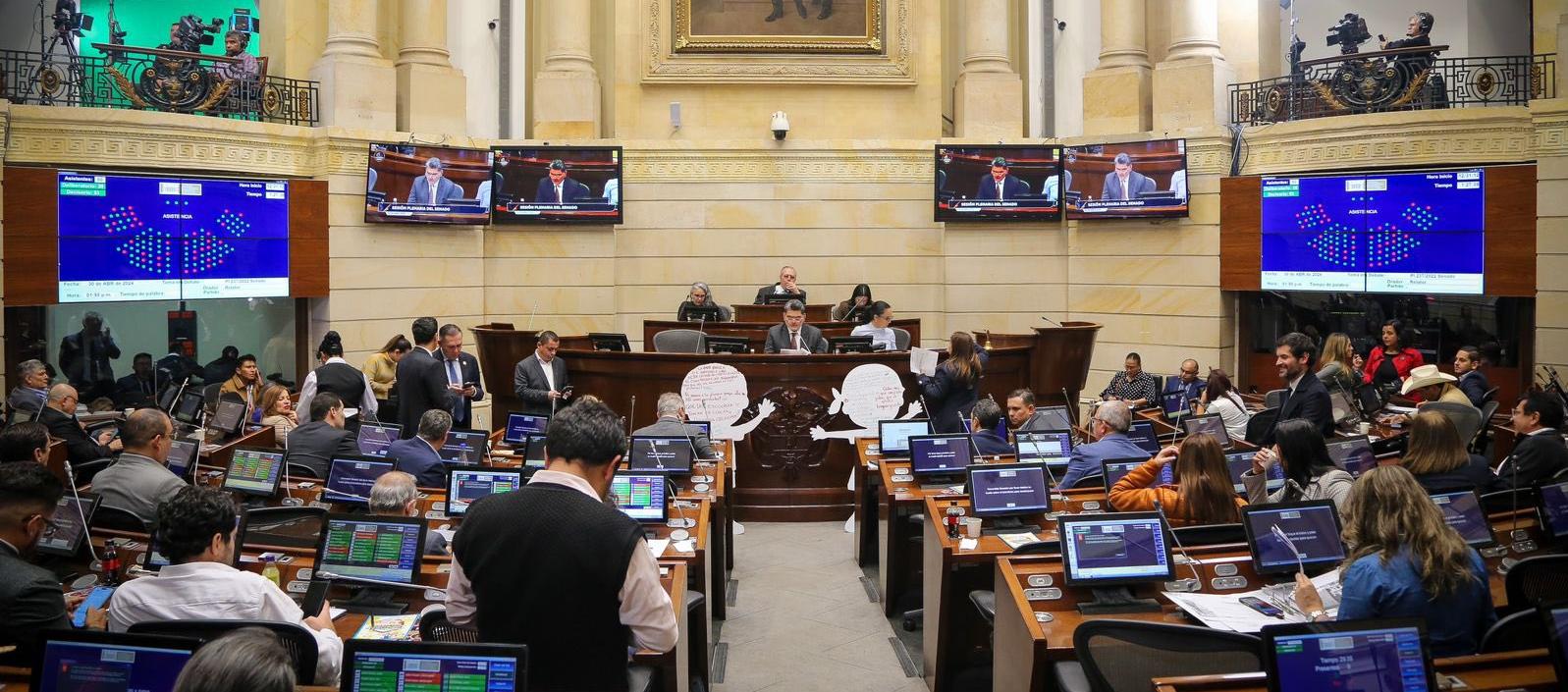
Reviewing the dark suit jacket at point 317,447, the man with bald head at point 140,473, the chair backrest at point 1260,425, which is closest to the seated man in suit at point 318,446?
the dark suit jacket at point 317,447

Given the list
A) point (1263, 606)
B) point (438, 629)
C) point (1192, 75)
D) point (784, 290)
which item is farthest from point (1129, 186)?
point (438, 629)

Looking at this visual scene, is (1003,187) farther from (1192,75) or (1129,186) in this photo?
(1192,75)

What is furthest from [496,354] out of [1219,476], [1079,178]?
[1219,476]

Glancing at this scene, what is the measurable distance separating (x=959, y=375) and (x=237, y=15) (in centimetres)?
1096

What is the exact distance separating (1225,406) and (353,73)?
9.83 metres

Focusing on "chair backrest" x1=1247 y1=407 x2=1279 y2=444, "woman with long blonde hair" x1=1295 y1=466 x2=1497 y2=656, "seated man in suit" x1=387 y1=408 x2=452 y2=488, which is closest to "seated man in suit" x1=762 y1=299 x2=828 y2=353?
"chair backrest" x1=1247 y1=407 x2=1279 y2=444

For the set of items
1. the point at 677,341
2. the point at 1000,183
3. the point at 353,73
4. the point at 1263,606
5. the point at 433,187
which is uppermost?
the point at 353,73

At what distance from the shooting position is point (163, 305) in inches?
524

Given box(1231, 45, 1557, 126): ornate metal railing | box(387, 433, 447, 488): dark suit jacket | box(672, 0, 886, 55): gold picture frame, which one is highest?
box(672, 0, 886, 55): gold picture frame

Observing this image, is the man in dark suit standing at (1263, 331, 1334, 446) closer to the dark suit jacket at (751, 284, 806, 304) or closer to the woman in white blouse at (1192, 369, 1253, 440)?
the woman in white blouse at (1192, 369, 1253, 440)

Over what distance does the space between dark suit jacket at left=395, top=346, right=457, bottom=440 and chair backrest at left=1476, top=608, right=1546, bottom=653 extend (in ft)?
24.4

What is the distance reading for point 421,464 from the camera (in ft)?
23.9

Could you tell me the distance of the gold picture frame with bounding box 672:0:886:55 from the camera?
53.2ft

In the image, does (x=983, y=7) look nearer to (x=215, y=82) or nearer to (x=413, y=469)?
(x=215, y=82)
